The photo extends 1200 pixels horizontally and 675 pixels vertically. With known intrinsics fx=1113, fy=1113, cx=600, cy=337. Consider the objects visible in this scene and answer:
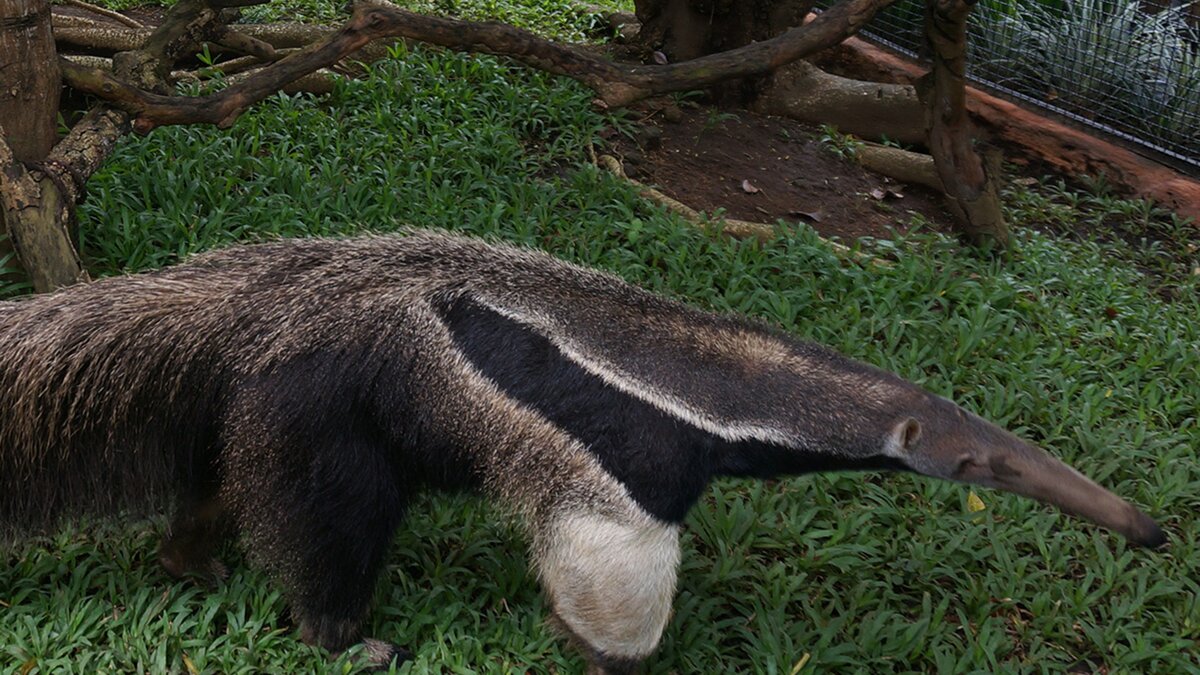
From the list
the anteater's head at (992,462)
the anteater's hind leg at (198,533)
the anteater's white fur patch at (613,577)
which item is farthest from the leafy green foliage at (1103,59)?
the anteater's hind leg at (198,533)

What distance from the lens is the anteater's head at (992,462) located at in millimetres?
2910

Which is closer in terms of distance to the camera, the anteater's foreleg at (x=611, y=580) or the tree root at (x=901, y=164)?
the anteater's foreleg at (x=611, y=580)

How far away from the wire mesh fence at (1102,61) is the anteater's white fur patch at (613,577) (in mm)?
5524

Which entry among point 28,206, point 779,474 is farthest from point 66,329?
point 779,474

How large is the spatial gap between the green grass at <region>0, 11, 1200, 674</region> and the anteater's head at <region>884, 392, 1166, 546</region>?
860mm

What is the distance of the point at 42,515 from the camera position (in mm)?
3273

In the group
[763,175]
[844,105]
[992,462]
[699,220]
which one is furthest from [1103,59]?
[992,462]

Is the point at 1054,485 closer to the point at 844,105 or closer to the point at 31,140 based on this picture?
the point at 31,140

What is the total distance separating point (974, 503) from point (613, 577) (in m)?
1.88

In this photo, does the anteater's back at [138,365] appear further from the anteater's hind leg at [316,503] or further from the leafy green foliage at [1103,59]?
the leafy green foliage at [1103,59]

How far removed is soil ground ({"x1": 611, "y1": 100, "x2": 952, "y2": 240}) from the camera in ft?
21.1

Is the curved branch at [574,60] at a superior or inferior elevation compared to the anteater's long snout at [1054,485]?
superior

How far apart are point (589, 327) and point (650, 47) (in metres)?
4.90

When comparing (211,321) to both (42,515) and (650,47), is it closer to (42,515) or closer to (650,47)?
(42,515)
